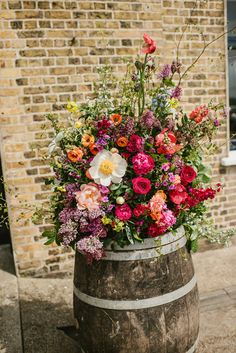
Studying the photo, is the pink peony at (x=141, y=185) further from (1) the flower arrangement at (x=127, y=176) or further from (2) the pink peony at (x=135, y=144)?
(2) the pink peony at (x=135, y=144)

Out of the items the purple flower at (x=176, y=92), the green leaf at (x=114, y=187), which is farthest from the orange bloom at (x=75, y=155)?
the purple flower at (x=176, y=92)

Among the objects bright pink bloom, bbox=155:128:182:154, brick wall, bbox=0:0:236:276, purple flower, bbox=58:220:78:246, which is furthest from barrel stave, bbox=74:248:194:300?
brick wall, bbox=0:0:236:276

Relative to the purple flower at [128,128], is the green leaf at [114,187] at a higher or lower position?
lower

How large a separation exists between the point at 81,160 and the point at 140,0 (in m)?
2.31

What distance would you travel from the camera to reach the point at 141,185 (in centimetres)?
178

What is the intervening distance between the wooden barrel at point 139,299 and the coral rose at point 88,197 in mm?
257

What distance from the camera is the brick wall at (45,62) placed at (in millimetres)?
3303

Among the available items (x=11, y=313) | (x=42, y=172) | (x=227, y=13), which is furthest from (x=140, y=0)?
(x=11, y=313)

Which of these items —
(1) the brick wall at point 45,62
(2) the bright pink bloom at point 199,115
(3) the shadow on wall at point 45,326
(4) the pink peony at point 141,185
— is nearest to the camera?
(4) the pink peony at point 141,185

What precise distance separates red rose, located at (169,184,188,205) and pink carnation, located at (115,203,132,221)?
0.74 ft

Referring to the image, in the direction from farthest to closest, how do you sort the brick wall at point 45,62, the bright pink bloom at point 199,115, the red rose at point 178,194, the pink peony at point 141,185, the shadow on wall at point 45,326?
the brick wall at point 45,62
the shadow on wall at point 45,326
the bright pink bloom at point 199,115
the red rose at point 178,194
the pink peony at point 141,185

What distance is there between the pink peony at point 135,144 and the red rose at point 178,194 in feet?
0.87

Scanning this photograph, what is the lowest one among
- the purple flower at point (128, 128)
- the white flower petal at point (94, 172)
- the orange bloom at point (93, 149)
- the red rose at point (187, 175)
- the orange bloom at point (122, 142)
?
the red rose at point (187, 175)

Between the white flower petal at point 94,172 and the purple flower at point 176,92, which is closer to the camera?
the white flower petal at point 94,172
